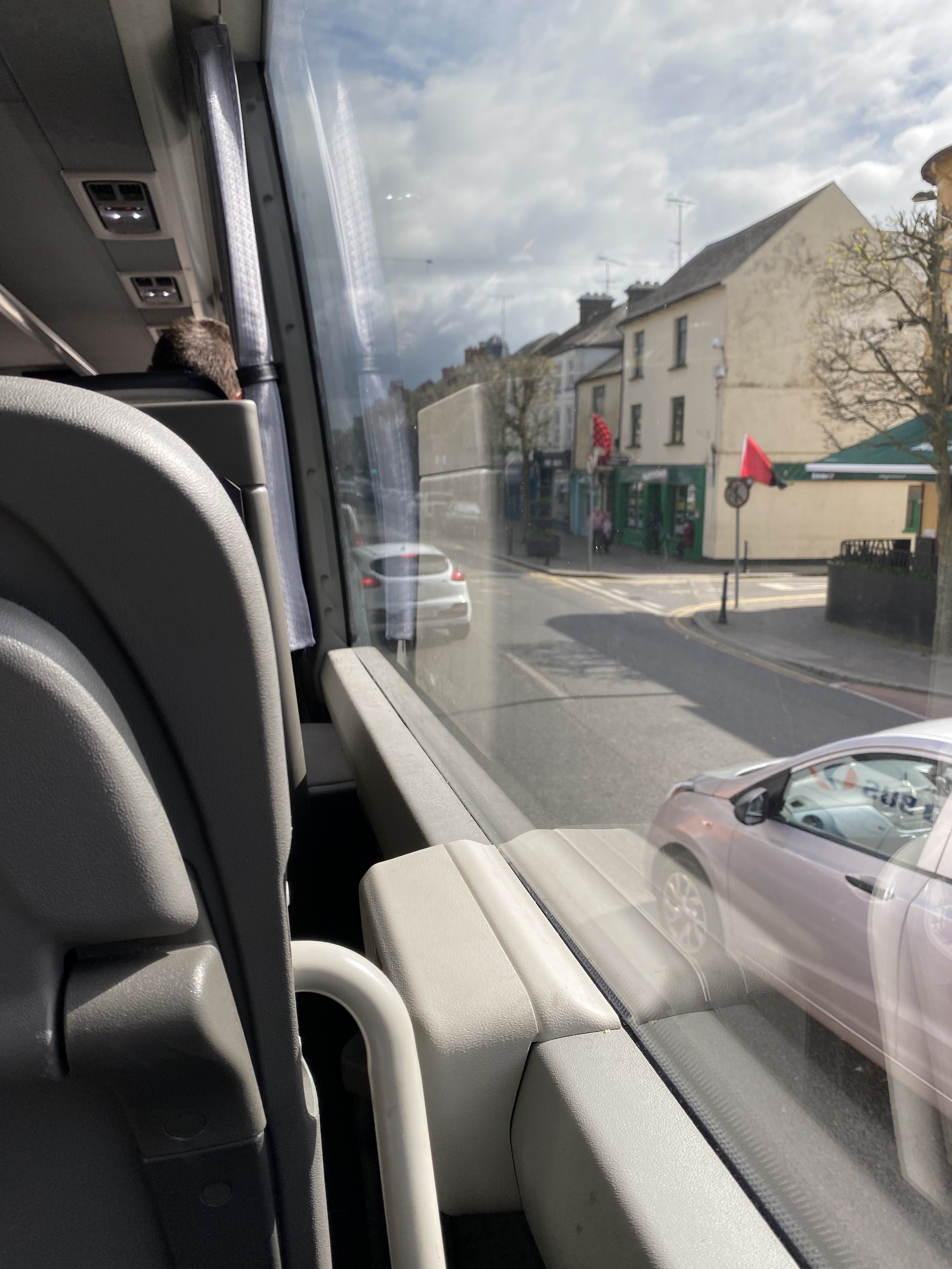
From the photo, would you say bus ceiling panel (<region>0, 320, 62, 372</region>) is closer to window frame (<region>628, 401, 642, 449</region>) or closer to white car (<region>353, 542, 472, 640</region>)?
white car (<region>353, 542, 472, 640</region>)

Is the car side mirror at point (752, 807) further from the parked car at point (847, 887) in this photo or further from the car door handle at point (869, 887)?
the car door handle at point (869, 887)

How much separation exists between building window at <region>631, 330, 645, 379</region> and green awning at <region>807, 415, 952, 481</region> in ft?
1.25

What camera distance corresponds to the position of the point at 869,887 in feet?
2.54

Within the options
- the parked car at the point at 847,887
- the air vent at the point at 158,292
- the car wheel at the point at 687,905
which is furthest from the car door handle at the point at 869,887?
the air vent at the point at 158,292

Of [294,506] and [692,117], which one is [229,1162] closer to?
[692,117]

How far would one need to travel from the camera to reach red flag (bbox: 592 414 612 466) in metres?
1.35

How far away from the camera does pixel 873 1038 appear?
30.5 inches

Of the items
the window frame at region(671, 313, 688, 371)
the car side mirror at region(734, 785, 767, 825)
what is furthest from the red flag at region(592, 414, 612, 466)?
Answer: the car side mirror at region(734, 785, 767, 825)

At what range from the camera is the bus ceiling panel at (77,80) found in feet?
7.49

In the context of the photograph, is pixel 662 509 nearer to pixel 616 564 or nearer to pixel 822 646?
pixel 616 564

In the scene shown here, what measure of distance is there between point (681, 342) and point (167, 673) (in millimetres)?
782

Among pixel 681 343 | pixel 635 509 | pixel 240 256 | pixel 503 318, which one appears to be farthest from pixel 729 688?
pixel 240 256

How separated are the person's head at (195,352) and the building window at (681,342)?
110cm

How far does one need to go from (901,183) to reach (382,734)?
5.09 feet
